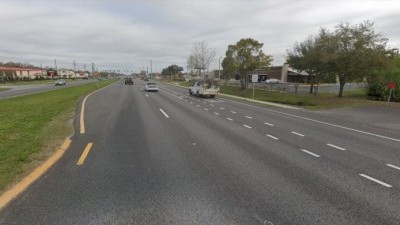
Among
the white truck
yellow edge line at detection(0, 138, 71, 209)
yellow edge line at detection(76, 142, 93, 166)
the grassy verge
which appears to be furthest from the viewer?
the white truck

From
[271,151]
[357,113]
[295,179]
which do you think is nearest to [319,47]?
[357,113]

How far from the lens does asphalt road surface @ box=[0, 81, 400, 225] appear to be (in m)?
4.59

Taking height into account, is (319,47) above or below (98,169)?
above

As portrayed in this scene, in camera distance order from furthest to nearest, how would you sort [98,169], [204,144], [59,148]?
[204,144] < [59,148] < [98,169]

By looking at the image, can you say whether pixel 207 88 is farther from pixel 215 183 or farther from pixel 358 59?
pixel 215 183

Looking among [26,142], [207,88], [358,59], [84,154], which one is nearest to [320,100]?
[358,59]

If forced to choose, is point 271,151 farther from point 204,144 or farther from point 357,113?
point 357,113

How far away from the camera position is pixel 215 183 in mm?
5953

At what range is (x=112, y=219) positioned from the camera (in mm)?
4430

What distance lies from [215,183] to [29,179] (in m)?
3.44

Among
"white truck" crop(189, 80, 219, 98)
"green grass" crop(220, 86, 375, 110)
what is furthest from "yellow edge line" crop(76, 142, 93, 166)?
"white truck" crop(189, 80, 219, 98)

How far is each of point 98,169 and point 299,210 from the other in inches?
162

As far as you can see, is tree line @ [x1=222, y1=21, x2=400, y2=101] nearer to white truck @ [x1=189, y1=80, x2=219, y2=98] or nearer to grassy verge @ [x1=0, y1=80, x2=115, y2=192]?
white truck @ [x1=189, y1=80, x2=219, y2=98]

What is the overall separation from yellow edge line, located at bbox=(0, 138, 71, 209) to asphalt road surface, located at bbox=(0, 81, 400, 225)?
15 cm
